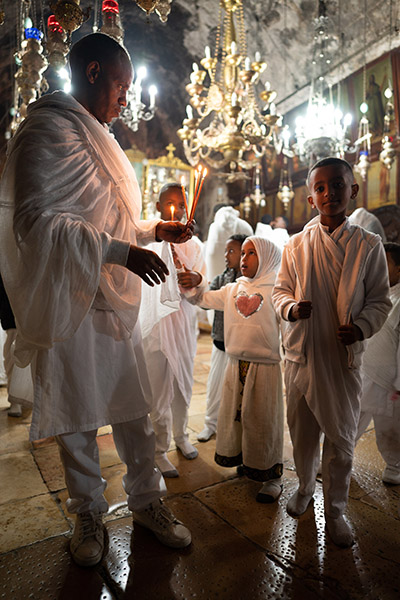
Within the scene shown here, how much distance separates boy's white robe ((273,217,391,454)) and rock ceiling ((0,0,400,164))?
19.5ft

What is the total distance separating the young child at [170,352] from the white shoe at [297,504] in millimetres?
768

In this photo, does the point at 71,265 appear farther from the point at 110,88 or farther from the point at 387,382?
the point at 387,382

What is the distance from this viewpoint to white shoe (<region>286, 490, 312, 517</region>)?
209cm

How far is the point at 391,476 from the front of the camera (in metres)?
2.50

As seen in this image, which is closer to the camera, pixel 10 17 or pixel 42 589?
pixel 42 589

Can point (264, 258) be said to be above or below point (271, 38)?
below

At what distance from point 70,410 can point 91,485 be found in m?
0.40

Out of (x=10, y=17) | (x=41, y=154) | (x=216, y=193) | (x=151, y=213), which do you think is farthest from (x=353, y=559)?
(x=216, y=193)

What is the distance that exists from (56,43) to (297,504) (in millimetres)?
3202

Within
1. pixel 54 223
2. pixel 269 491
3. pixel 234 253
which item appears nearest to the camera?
pixel 54 223

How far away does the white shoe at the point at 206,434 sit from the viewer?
3164 mm

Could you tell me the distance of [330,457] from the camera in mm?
1959

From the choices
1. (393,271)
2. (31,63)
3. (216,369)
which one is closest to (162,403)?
(216,369)

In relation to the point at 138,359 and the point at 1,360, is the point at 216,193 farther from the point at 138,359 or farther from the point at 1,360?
the point at 138,359
